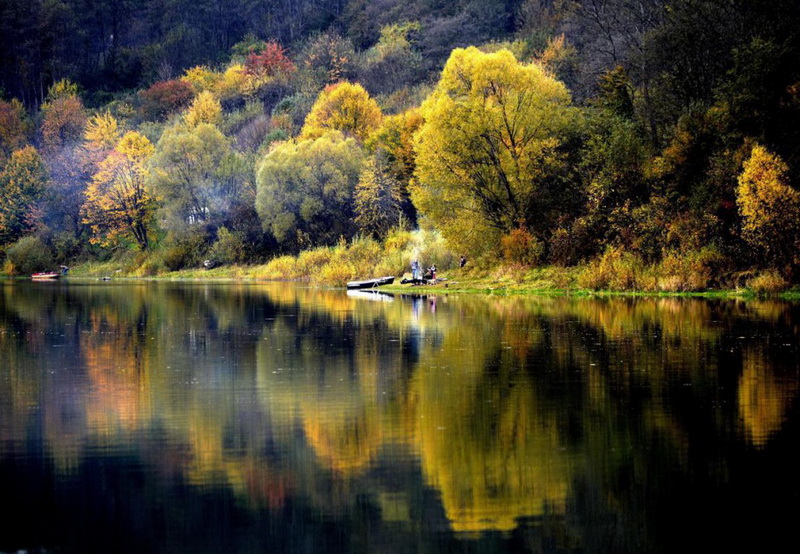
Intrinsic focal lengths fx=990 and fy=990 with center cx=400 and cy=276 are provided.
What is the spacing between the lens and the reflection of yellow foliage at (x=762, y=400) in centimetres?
1424

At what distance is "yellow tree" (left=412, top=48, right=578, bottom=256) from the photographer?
55812 millimetres

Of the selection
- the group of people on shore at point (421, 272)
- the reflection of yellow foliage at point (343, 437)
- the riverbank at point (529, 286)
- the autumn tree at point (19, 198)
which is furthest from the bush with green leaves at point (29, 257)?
the reflection of yellow foliage at point (343, 437)

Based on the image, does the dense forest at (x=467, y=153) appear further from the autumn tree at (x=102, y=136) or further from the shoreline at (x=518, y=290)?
the shoreline at (x=518, y=290)

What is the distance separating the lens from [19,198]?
4208 inches

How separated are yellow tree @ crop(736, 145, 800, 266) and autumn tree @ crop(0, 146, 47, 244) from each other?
84.7 meters

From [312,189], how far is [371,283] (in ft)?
72.9

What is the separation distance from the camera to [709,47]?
51.8m

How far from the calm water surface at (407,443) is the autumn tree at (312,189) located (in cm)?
5213

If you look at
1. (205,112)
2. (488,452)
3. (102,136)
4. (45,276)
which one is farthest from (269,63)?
(488,452)

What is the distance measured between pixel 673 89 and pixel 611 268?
475 inches

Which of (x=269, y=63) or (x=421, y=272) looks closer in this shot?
(x=421, y=272)

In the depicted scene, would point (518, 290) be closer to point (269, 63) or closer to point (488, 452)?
point (488, 452)

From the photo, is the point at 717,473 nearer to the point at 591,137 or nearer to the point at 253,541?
the point at 253,541

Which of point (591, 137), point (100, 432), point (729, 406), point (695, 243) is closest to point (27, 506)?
point (100, 432)
